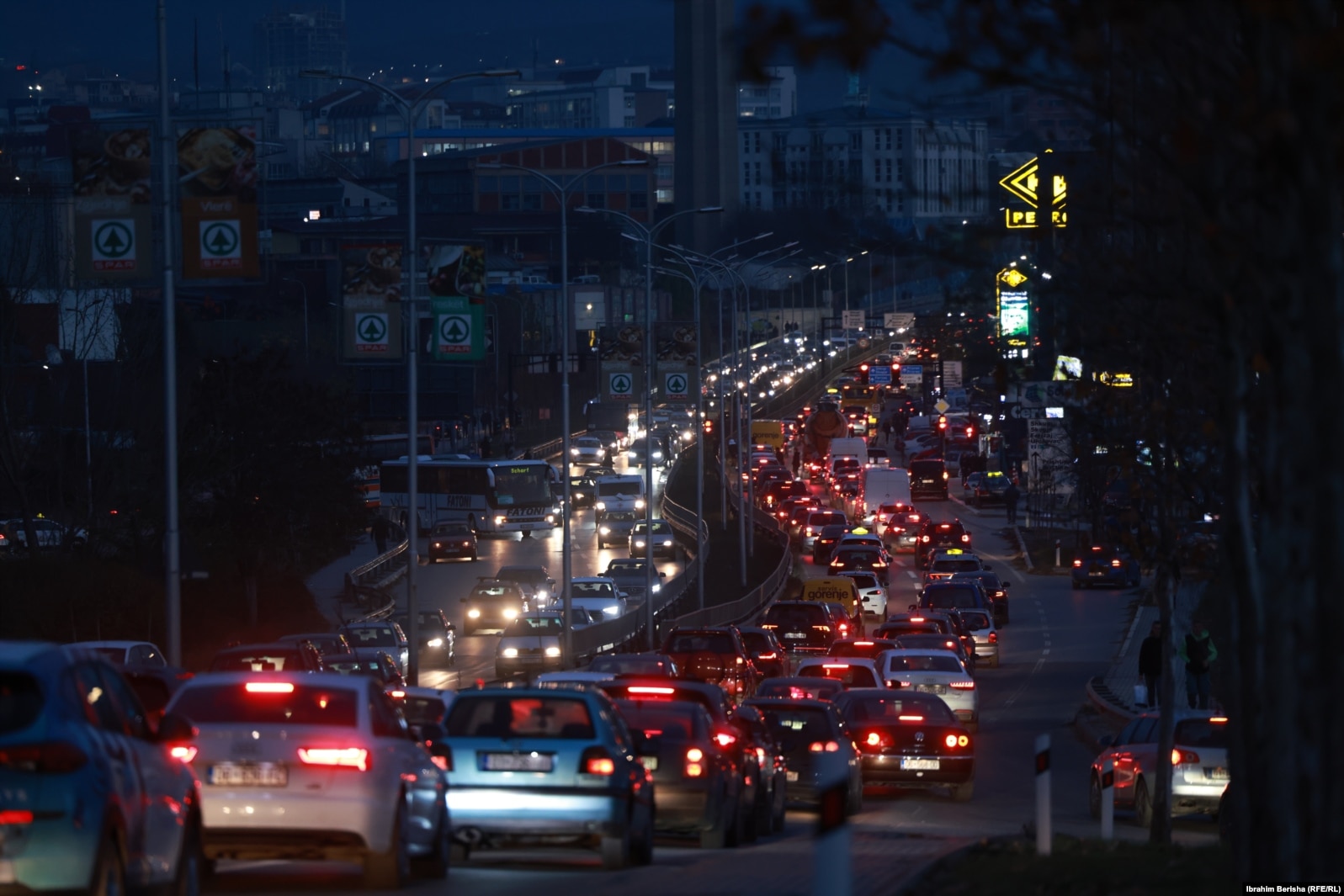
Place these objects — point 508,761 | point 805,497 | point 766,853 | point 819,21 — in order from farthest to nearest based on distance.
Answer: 1. point 805,497
2. point 766,853
3. point 508,761
4. point 819,21

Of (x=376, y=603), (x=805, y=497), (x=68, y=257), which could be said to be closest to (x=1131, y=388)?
(x=68, y=257)

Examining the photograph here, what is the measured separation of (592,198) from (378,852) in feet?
606

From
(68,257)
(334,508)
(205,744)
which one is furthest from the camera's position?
(334,508)

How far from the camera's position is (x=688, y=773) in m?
17.3

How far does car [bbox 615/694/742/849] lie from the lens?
17266 millimetres

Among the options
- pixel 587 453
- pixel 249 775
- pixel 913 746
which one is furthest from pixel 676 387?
pixel 587 453

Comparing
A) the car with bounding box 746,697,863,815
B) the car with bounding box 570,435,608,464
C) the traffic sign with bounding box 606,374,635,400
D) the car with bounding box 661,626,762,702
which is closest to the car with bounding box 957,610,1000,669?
the traffic sign with bounding box 606,374,635,400

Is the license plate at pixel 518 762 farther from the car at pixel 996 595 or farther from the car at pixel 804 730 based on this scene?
the car at pixel 996 595

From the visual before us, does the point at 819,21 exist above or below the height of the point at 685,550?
above

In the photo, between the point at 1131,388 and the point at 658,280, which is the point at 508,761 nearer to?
the point at 1131,388

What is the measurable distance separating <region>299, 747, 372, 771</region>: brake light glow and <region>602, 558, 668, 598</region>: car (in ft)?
168

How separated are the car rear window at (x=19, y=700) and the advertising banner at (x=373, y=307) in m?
25.3

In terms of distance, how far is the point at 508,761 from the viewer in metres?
14.7

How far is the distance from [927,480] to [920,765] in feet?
247
